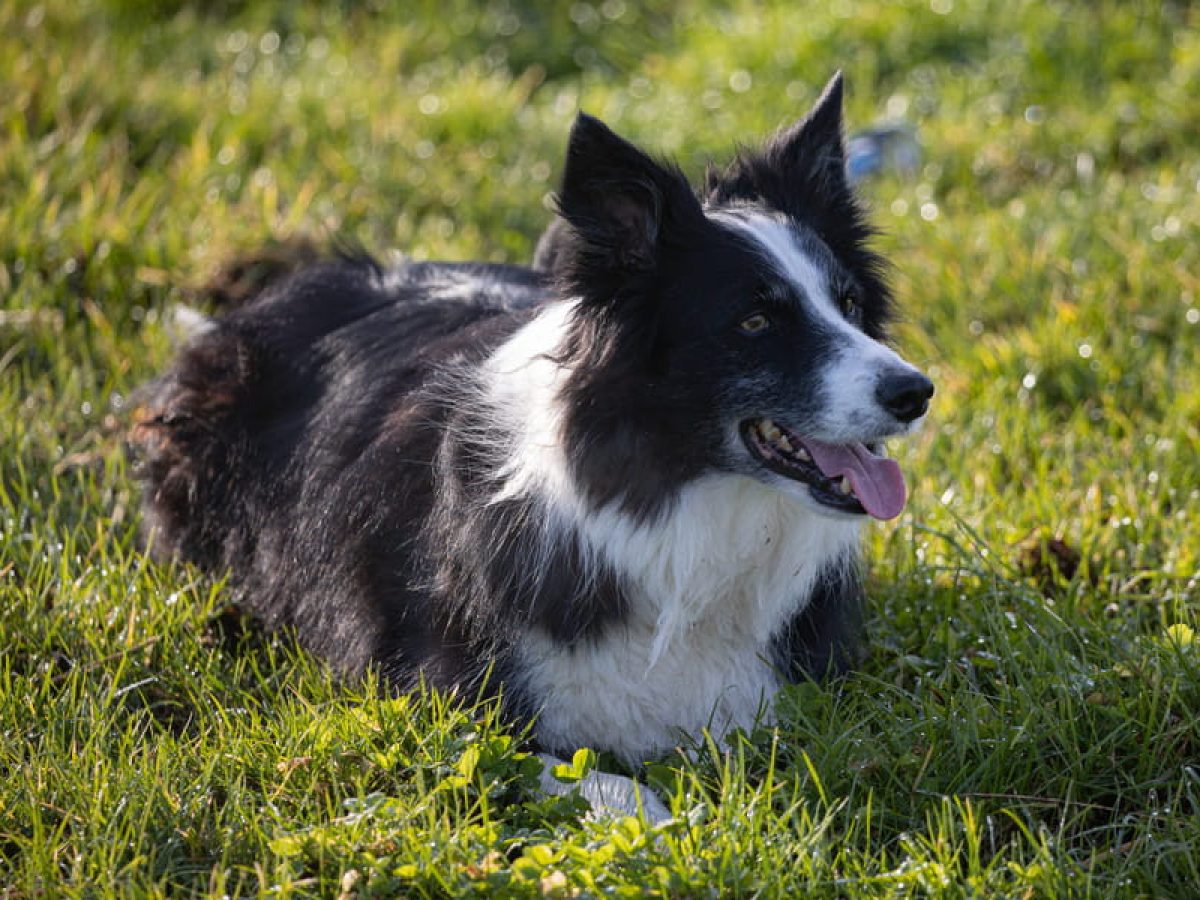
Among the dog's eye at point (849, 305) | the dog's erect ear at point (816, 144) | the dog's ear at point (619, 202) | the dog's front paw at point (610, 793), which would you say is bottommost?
the dog's front paw at point (610, 793)

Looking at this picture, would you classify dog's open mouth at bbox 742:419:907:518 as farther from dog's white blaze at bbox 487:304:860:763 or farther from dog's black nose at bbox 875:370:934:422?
dog's black nose at bbox 875:370:934:422

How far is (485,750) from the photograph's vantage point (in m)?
3.06

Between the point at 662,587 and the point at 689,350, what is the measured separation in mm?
562

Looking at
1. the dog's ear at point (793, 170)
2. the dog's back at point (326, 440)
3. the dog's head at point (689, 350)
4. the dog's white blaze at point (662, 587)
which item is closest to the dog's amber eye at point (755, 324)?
the dog's head at point (689, 350)

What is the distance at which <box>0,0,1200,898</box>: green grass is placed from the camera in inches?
114

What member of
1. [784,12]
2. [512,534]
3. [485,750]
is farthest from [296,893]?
[784,12]

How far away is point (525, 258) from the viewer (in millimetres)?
6465

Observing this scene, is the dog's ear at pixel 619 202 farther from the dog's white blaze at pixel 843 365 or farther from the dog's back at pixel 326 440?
the dog's back at pixel 326 440

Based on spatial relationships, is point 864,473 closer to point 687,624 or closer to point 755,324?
point 755,324

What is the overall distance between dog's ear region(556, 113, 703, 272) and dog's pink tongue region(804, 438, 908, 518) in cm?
59

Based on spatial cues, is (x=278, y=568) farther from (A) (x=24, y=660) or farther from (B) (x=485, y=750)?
(B) (x=485, y=750)

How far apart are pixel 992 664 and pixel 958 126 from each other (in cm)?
443

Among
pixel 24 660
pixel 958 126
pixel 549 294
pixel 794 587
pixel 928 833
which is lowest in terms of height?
pixel 24 660

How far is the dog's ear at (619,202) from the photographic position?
10.5 feet
